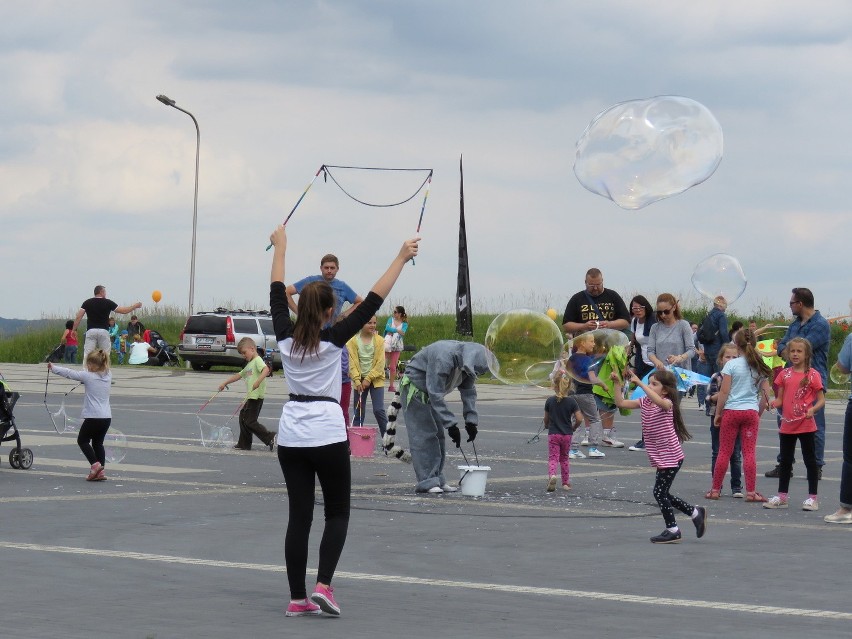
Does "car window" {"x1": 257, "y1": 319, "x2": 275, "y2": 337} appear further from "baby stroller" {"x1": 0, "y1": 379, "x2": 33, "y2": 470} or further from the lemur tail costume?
"baby stroller" {"x1": 0, "y1": 379, "x2": 33, "y2": 470}

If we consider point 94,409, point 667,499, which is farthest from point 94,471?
point 667,499

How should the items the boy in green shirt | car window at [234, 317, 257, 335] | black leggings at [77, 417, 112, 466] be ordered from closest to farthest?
1. black leggings at [77, 417, 112, 466]
2. the boy in green shirt
3. car window at [234, 317, 257, 335]

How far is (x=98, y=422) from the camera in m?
13.8

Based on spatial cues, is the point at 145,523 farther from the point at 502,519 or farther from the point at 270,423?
the point at 270,423

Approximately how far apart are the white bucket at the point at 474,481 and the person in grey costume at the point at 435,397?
0.27 metres

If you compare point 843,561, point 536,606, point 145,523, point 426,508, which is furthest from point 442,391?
point 536,606

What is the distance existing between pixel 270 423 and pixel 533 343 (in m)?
8.78

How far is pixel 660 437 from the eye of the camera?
1084cm

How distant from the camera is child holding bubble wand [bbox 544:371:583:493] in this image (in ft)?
44.3

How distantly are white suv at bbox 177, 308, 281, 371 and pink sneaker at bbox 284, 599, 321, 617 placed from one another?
33538 millimetres

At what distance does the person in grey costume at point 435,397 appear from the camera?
499 inches

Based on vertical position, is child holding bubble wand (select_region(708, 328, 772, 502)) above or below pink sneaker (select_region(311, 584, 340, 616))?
above

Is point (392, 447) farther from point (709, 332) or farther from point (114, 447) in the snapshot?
point (709, 332)

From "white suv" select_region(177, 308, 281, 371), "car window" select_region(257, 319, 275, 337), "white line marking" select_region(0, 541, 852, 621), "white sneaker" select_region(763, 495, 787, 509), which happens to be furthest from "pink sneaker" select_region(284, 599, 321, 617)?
"car window" select_region(257, 319, 275, 337)
